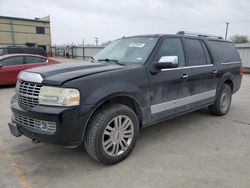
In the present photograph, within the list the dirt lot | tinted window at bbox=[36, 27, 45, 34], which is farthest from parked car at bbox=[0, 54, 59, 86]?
tinted window at bbox=[36, 27, 45, 34]

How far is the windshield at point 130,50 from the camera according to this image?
132 inches

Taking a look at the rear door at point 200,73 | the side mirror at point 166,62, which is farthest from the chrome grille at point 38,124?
the rear door at point 200,73

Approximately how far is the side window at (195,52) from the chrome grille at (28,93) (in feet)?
8.82

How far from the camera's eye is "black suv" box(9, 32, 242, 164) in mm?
2461

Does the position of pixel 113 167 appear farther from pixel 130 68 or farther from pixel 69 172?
pixel 130 68

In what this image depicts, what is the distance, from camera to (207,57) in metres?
4.36

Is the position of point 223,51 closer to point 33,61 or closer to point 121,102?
point 121,102

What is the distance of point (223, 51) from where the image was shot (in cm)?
491

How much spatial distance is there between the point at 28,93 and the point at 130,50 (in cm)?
176

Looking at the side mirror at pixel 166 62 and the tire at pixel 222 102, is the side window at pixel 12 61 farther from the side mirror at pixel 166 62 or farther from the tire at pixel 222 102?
the tire at pixel 222 102

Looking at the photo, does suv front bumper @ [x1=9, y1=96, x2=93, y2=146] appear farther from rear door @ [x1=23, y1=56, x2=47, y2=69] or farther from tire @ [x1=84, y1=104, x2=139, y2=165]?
rear door @ [x1=23, y1=56, x2=47, y2=69]

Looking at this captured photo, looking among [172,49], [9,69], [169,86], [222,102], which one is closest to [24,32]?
[9,69]

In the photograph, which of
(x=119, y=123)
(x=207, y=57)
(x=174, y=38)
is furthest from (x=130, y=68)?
(x=207, y=57)

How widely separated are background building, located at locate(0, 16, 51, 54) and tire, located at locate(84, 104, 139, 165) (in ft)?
144
